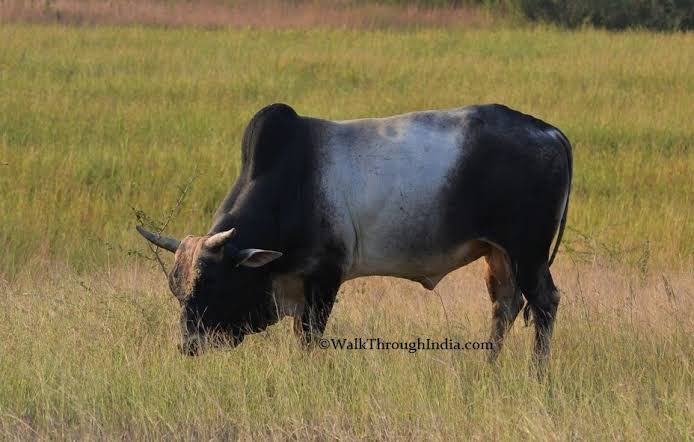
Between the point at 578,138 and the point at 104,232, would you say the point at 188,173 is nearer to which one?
the point at 104,232

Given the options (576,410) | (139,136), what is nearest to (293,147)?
(576,410)

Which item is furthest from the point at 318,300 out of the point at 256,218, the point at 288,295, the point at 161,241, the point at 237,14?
Answer: the point at 237,14

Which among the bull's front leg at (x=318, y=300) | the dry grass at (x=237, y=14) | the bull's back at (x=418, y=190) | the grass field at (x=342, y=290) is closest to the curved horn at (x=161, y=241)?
the grass field at (x=342, y=290)

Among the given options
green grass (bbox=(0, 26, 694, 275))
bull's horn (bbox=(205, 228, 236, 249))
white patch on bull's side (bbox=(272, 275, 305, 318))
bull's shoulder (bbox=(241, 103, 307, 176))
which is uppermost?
bull's shoulder (bbox=(241, 103, 307, 176))

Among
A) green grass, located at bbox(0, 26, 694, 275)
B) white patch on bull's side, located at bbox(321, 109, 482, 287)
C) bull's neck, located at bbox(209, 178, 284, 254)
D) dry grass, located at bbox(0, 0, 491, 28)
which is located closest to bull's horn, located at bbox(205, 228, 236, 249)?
bull's neck, located at bbox(209, 178, 284, 254)

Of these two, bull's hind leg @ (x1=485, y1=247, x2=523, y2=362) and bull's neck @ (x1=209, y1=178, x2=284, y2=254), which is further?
bull's hind leg @ (x1=485, y1=247, x2=523, y2=362)

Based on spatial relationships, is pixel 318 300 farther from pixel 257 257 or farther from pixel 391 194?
pixel 391 194

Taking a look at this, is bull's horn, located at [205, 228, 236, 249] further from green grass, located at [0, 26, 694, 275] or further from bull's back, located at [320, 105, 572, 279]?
green grass, located at [0, 26, 694, 275]

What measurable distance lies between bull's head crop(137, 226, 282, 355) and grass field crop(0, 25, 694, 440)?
0.47 feet

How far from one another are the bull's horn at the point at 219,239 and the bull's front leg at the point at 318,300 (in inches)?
20.8

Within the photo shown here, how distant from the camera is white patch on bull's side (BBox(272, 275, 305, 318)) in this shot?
5.83 metres

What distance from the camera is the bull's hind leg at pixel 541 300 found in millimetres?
5992

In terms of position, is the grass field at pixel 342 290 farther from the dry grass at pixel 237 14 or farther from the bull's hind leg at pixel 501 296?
the dry grass at pixel 237 14

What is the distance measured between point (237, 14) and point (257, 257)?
22.1 meters
